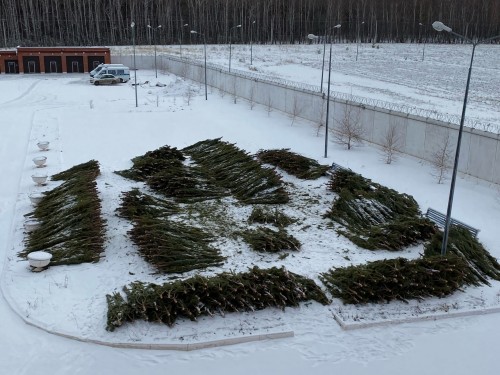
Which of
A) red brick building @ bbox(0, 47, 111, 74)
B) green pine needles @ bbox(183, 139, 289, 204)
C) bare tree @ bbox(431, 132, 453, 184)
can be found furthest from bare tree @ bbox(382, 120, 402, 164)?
red brick building @ bbox(0, 47, 111, 74)

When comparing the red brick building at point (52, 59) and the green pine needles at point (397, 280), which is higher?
the red brick building at point (52, 59)

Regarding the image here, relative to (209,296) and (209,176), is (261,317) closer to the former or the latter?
(209,296)

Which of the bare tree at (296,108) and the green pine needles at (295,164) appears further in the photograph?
the bare tree at (296,108)

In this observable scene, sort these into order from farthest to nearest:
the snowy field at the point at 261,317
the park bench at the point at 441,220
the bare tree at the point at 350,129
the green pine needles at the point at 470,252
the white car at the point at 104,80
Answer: the white car at the point at 104,80
the bare tree at the point at 350,129
the park bench at the point at 441,220
the green pine needles at the point at 470,252
the snowy field at the point at 261,317

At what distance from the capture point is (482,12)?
10031cm

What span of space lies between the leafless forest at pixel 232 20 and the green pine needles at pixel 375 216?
6293cm

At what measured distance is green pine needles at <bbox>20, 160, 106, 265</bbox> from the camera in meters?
14.6

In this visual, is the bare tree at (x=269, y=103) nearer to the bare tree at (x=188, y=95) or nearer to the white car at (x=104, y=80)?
the bare tree at (x=188, y=95)

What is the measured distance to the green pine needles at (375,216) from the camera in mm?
15672

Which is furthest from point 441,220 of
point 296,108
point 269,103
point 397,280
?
point 269,103

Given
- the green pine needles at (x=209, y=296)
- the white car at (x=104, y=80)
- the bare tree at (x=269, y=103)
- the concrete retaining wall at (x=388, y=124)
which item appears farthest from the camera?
the white car at (x=104, y=80)

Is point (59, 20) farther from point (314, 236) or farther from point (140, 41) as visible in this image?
point (314, 236)

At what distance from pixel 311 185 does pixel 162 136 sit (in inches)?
462

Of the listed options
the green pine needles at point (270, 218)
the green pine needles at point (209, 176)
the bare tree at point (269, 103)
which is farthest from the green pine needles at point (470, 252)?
the bare tree at point (269, 103)
